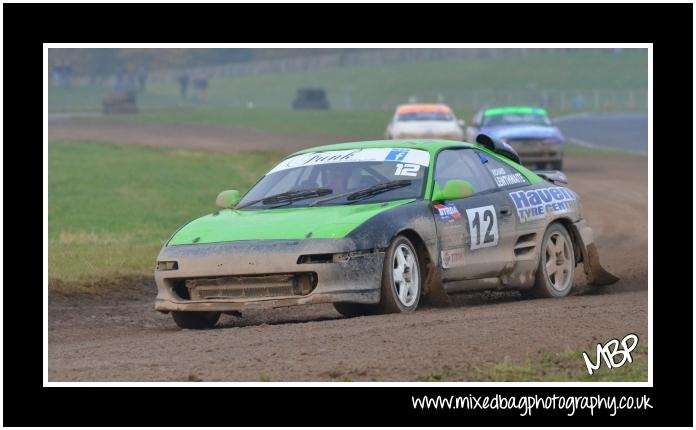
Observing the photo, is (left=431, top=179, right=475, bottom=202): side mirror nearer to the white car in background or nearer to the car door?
the car door

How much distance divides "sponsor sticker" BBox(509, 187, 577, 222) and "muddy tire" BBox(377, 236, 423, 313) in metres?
1.50

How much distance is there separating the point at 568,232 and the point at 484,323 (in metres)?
3.45

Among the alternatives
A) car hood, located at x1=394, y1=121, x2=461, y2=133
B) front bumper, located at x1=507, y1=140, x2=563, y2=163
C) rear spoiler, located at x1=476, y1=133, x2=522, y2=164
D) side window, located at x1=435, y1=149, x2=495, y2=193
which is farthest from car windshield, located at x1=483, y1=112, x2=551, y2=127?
side window, located at x1=435, y1=149, x2=495, y2=193

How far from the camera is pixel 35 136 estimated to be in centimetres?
1072

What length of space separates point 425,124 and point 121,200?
1375cm

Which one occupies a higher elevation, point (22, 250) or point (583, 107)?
point (583, 107)

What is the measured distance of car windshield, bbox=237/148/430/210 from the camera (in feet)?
36.5

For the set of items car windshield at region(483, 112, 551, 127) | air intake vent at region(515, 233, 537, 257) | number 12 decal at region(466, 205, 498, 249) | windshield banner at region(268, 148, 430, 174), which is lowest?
air intake vent at region(515, 233, 537, 257)

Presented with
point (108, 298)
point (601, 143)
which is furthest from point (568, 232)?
point (601, 143)

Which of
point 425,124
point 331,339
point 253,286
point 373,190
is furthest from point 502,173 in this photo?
point 425,124

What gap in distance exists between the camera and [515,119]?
102ft

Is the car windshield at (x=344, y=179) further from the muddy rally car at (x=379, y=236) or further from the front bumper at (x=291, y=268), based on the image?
the front bumper at (x=291, y=268)

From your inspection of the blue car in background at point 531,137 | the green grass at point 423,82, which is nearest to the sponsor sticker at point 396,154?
the blue car in background at point 531,137

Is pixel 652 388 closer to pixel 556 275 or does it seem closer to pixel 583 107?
pixel 556 275
